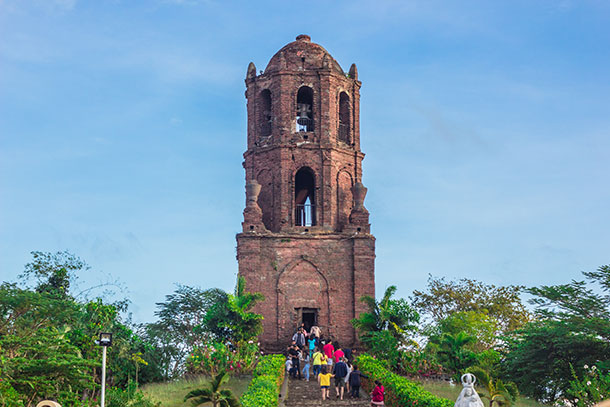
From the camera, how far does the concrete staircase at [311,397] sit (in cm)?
1934

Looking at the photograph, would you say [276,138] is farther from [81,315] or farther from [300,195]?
[81,315]

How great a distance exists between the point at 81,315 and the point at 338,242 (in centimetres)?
1111

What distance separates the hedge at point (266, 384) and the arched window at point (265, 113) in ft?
37.6

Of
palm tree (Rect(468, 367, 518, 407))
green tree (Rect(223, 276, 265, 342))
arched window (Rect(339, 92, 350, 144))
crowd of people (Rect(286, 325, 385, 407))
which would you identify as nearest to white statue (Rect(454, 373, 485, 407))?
crowd of people (Rect(286, 325, 385, 407))

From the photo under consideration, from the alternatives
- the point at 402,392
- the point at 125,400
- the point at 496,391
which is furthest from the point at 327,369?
the point at 125,400

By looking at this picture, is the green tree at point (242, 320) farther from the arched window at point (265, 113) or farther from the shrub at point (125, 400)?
the arched window at point (265, 113)

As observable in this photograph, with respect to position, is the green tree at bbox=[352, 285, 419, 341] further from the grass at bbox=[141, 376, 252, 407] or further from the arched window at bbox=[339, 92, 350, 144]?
the arched window at bbox=[339, 92, 350, 144]

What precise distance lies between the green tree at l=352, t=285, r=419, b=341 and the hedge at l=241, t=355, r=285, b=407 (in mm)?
4038

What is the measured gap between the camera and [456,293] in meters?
37.8

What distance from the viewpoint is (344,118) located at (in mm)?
33281

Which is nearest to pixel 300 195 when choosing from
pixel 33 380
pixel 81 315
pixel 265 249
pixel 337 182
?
pixel 337 182

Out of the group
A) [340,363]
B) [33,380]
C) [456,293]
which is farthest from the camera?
[456,293]

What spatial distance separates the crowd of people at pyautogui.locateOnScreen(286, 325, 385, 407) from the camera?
19594mm

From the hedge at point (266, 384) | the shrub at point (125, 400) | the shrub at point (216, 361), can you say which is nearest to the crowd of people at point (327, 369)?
the hedge at point (266, 384)
